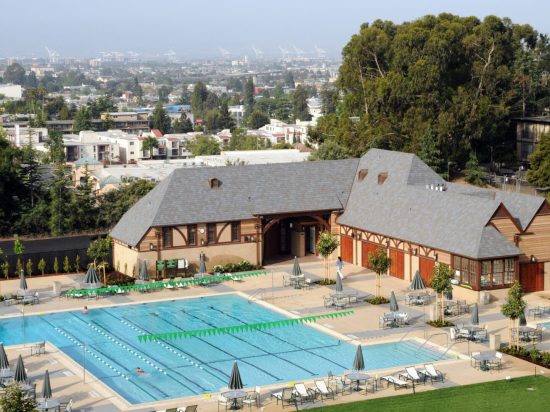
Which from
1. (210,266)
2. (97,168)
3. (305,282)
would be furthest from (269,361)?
(97,168)

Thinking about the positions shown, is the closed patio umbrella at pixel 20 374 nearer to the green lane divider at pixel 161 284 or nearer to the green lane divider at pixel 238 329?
the green lane divider at pixel 238 329

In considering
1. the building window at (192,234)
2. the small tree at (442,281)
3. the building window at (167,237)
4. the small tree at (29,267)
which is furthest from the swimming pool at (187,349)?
the small tree at (29,267)

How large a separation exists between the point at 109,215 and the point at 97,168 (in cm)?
4507

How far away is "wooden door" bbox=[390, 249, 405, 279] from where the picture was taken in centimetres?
4894

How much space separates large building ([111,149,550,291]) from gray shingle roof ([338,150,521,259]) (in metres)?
0.06

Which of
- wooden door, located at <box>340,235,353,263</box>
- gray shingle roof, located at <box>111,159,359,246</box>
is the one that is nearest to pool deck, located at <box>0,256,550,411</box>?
wooden door, located at <box>340,235,353,263</box>

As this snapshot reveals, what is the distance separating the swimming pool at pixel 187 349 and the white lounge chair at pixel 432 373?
2325 mm

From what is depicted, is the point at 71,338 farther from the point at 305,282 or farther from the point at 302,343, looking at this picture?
the point at 305,282

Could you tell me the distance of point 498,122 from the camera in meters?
74.0

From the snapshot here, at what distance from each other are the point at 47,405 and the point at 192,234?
22.3 m

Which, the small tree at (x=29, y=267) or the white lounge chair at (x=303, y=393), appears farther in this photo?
the small tree at (x=29, y=267)

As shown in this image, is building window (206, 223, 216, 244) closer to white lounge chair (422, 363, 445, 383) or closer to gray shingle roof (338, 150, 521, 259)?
gray shingle roof (338, 150, 521, 259)

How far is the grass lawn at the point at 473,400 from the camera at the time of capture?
30125 mm

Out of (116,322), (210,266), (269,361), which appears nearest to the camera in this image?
(269,361)
